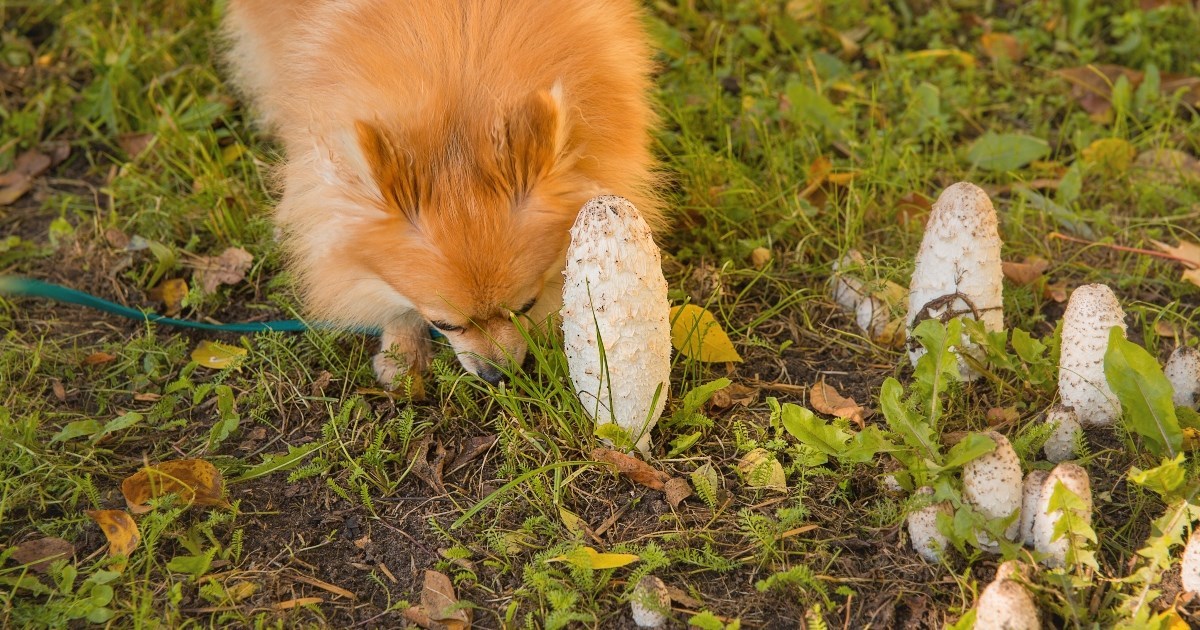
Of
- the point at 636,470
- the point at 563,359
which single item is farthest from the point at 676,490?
the point at 563,359

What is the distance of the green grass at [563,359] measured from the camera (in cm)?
242

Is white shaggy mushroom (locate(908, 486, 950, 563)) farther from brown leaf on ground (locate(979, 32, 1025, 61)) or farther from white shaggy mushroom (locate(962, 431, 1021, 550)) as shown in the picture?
brown leaf on ground (locate(979, 32, 1025, 61))

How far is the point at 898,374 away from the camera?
294 cm

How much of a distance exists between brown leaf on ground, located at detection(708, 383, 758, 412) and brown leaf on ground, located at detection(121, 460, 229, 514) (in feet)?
4.39

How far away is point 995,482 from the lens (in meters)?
2.24

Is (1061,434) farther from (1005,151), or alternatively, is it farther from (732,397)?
(1005,151)

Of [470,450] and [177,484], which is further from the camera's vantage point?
[470,450]

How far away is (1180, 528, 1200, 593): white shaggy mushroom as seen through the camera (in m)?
2.16

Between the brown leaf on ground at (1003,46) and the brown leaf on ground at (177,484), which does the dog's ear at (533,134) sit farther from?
the brown leaf on ground at (1003,46)

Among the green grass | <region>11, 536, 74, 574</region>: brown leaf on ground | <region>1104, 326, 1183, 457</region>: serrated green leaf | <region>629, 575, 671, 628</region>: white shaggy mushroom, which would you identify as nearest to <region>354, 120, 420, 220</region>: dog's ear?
the green grass

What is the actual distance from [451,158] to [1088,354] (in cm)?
163

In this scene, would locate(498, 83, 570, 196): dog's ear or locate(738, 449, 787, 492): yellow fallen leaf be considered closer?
locate(498, 83, 570, 196): dog's ear

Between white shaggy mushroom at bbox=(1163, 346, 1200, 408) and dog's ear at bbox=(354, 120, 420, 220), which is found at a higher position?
dog's ear at bbox=(354, 120, 420, 220)

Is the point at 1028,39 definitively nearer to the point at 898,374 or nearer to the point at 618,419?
the point at 898,374
